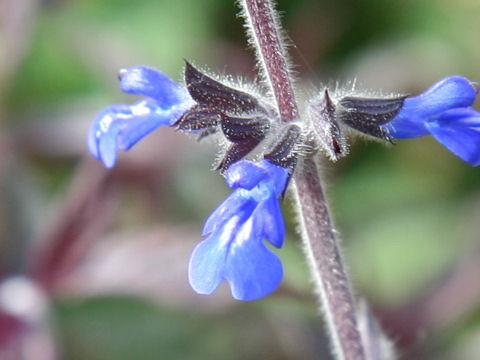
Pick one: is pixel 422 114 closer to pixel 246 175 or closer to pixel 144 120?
pixel 246 175

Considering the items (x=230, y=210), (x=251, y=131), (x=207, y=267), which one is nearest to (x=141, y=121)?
(x=251, y=131)

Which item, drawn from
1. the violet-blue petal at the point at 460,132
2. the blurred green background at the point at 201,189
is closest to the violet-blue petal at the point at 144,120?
the violet-blue petal at the point at 460,132

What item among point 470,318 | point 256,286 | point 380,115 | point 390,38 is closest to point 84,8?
point 390,38

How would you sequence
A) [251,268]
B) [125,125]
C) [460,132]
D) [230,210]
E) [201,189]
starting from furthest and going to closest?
[201,189] → [125,125] → [460,132] → [230,210] → [251,268]

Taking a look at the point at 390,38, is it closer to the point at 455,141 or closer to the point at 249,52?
the point at 249,52

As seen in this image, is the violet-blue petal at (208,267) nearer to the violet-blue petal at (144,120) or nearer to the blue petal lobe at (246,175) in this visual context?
the blue petal lobe at (246,175)

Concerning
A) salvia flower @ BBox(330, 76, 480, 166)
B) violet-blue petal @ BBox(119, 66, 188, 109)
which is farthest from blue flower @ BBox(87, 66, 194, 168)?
salvia flower @ BBox(330, 76, 480, 166)
